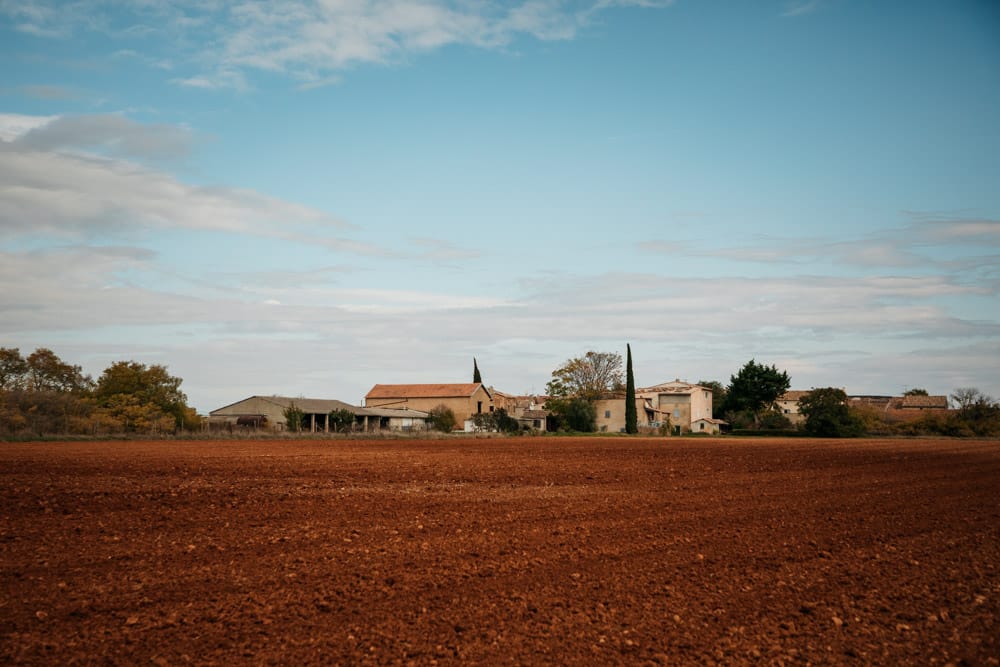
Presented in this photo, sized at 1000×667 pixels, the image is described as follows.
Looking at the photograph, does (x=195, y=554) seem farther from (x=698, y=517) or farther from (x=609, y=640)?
(x=698, y=517)

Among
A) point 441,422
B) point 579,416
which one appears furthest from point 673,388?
point 441,422

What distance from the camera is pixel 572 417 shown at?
85750 mm

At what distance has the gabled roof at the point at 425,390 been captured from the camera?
94.7 meters

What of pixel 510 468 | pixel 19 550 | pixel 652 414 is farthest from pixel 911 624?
pixel 652 414

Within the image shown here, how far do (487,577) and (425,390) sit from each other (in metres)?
89.6

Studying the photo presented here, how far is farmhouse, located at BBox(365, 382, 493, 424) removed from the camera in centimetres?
9331

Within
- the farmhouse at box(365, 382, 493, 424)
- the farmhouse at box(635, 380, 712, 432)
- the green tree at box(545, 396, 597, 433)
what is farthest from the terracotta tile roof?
the farmhouse at box(365, 382, 493, 424)

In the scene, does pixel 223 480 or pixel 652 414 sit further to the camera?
pixel 652 414

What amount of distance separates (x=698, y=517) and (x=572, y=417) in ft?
241

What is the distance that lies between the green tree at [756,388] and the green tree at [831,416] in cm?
1695

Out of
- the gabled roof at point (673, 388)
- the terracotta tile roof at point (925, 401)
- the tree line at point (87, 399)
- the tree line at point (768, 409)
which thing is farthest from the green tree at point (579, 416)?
the terracotta tile roof at point (925, 401)

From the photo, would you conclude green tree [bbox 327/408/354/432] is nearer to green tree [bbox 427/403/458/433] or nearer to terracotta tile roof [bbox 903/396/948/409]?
green tree [bbox 427/403/458/433]

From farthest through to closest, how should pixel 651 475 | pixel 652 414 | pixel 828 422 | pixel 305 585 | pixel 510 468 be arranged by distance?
pixel 652 414, pixel 828 422, pixel 510 468, pixel 651 475, pixel 305 585

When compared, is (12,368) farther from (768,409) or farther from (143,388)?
(768,409)
